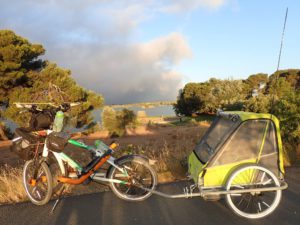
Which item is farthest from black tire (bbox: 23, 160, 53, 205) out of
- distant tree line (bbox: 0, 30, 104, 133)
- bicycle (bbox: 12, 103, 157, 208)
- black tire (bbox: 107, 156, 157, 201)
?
distant tree line (bbox: 0, 30, 104, 133)

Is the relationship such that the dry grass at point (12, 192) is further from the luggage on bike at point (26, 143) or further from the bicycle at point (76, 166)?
the luggage on bike at point (26, 143)

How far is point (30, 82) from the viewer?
21328 mm

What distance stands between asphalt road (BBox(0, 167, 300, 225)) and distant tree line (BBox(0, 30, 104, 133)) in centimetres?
1417

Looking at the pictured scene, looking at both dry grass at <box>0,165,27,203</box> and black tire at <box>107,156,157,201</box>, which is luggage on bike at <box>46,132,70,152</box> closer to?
black tire at <box>107,156,157,201</box>

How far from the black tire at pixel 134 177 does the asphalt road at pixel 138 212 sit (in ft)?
0.41

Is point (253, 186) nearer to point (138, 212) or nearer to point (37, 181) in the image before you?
point (138, 212)

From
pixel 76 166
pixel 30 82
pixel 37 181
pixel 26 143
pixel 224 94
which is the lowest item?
pixel 37 181

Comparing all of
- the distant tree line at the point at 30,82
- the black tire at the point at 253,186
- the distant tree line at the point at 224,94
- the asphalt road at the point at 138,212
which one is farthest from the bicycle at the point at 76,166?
the distant tree line at the point at 224,94

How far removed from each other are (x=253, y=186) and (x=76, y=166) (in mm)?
2760

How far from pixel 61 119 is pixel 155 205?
2.06 m

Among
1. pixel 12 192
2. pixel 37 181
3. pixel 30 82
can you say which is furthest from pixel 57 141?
pixel 30 82

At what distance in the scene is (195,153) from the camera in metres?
4.63

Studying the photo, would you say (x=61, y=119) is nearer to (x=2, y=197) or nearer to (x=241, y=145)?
(x=2, y=197)

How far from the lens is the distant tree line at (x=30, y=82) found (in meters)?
19.1
